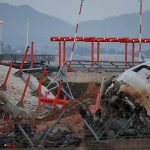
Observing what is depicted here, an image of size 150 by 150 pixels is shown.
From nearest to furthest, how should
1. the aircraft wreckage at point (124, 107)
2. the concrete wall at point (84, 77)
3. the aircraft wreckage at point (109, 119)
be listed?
the aircraft wreckage at point (109, 119) → the aircraft wreckage at point (124, 107) → the concrete wall at point (84, 77)

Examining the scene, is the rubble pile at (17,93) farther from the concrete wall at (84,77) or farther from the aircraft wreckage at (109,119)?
the aircraft wreckage at (109,119)

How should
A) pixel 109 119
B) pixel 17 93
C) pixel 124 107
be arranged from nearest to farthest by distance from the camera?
pixel 109 119
pixel 124 107
pixel 17 93

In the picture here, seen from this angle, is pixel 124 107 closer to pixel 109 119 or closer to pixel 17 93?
pixel 109 119

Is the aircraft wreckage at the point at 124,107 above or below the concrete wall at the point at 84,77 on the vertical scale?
above

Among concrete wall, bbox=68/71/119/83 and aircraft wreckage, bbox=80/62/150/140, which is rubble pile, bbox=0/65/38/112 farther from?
aircraft wreckage, bbox=80/62/150/140

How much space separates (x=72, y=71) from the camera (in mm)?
32094

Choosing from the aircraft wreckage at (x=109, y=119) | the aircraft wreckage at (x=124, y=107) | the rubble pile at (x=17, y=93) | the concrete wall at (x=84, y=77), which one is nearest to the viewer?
the aircraft wreckage at (x=109, y=119)

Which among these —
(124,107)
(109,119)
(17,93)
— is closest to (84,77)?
(17,93)

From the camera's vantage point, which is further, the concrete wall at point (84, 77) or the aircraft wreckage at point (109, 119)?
the concrete wall at point (84, 77)

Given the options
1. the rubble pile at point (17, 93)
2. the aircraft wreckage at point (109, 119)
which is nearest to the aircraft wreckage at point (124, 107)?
the aircraft wreckage at point (109, 119)

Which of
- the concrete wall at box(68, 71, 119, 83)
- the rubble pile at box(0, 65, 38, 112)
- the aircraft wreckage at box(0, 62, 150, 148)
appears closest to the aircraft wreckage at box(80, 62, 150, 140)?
the aircraft wreckage at box(0, 62, 150, 148)

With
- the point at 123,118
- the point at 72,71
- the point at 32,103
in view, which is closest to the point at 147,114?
the point at 123,118

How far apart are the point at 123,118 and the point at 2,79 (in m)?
15.1

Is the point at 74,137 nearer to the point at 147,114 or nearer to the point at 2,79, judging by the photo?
the point at 147,114
